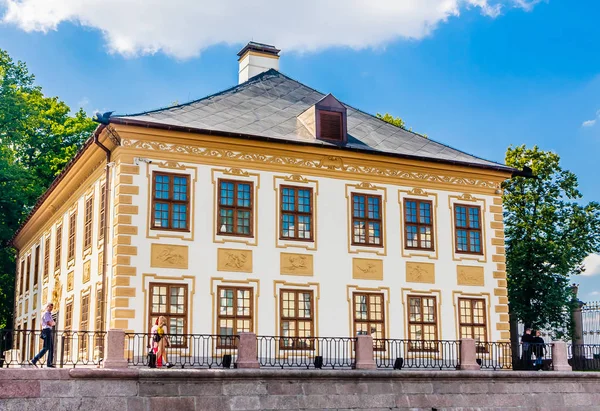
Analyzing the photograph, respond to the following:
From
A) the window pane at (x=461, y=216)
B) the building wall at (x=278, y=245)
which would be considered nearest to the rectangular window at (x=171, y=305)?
the building wall at (x=278, y=245)

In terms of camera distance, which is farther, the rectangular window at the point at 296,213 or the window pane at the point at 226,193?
the rectangular window at the point at 296,213

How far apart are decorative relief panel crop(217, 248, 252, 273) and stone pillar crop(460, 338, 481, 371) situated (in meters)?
6.08

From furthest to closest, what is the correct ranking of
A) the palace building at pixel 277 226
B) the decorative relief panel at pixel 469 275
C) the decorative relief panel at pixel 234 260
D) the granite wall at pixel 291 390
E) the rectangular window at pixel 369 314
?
the decorative relief panel at pixel 469 275 < the rectangular window at pixel 369 314 < the decorative relief panel at pixel 234 260 < the palace building at pixel 277 226 < the granite wall at pixel 291 390

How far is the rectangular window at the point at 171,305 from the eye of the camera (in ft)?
78.0

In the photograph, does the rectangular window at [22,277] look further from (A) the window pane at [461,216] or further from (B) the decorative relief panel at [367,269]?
(A) the window pane at [461,216]

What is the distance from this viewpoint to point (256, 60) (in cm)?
3278

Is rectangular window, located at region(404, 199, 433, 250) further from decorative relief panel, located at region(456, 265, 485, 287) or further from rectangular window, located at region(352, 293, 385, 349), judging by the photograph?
rectangular window, located at region(352, 293, 385, 349)

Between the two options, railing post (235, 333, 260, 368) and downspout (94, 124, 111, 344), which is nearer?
railing post (235, 333, 260, 368)

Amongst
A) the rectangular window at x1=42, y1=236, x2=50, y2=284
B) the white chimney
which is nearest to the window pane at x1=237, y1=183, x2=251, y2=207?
the white chimney

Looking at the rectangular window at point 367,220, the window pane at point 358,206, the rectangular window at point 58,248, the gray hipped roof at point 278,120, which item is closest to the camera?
the gray hipped roof at point 278,120

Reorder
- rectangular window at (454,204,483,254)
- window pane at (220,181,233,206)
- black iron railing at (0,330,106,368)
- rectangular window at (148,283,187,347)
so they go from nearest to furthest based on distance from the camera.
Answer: black iron railing at (0,330,106,368), rectangular window at (148,283,187,347), window pane at (220,181,233,206), rectangular window at (454,204,483,254)

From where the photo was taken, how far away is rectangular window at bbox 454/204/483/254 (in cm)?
2855

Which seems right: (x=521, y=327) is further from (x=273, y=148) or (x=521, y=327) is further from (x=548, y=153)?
(x=273, y=148)

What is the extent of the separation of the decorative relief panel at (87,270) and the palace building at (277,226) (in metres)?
0.10
